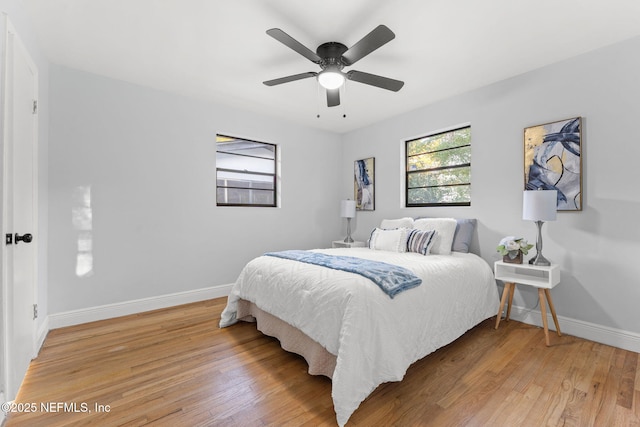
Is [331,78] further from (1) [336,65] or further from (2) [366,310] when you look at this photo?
(2) [366,310]

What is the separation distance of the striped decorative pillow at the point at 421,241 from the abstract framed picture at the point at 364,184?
1318 millimetres

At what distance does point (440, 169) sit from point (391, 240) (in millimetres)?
1196

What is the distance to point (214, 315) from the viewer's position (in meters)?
3.08

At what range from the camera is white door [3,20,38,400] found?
1645 mm

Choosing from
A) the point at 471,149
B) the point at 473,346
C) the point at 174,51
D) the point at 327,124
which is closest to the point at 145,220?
the point at 174,51

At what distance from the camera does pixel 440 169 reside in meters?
3.72

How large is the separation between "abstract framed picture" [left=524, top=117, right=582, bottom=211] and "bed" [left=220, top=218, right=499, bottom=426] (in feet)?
3.05

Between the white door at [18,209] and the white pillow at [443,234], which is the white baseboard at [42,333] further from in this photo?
the white pillow at [443,234]

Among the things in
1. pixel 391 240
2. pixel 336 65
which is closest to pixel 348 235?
pixel 391 240

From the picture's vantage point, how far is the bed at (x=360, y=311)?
5.33 feet

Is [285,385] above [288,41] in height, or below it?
below

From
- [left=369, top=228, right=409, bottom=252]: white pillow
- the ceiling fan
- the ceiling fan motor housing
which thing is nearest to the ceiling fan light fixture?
the ceiling fan

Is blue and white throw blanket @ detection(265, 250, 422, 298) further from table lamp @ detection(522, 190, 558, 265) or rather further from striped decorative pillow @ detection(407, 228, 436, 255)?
table lamp @ detection(522, 190, 558, 265)

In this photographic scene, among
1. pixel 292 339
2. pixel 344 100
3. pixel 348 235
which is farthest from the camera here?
pixel 348 235
